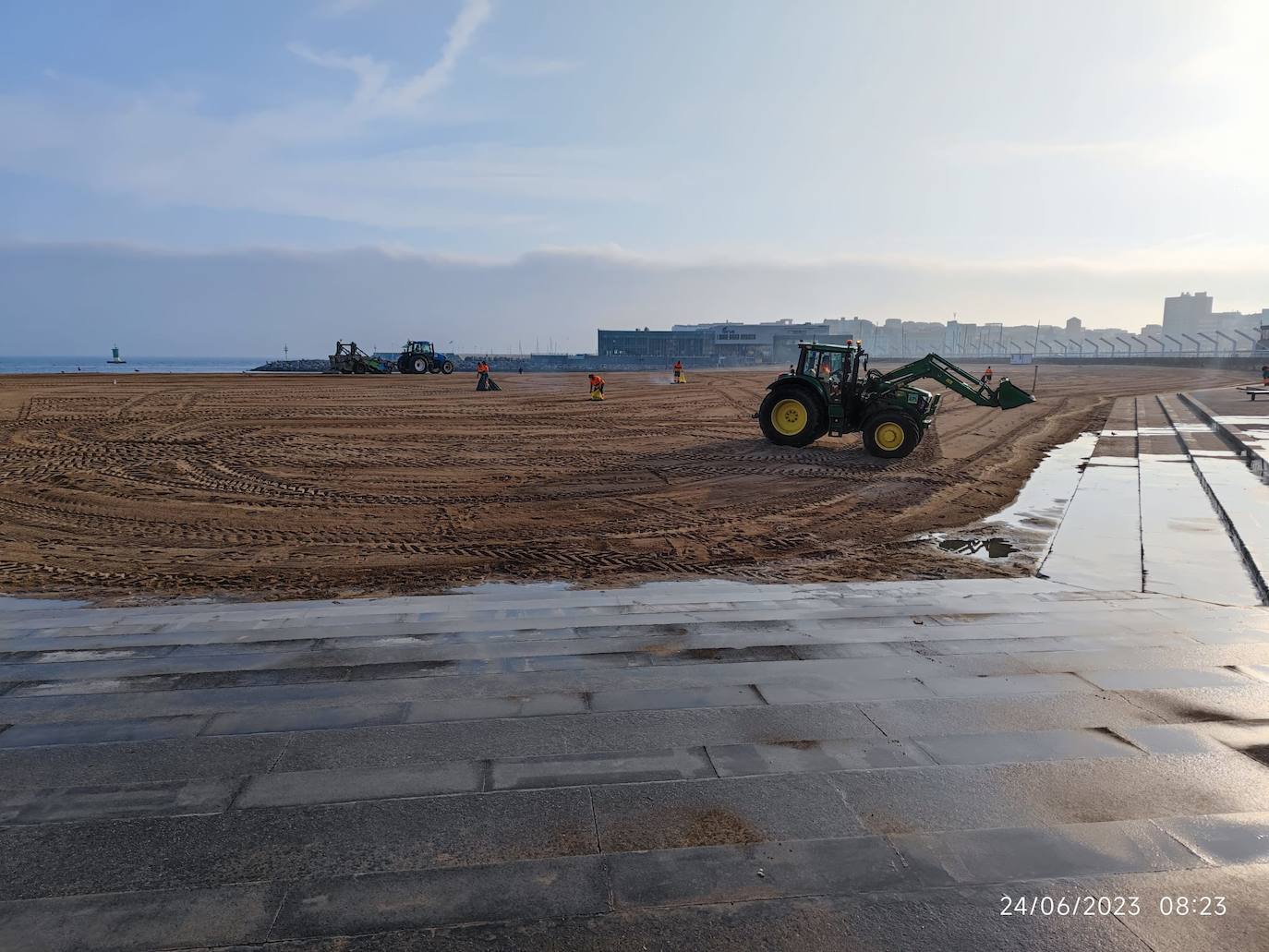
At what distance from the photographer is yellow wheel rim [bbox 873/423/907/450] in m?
14.9

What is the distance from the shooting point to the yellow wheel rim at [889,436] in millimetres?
14891

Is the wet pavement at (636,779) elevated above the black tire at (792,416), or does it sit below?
below

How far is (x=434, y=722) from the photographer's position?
3.87m

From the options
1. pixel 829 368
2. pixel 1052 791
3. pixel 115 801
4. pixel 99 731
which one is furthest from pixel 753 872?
pixel 829 368

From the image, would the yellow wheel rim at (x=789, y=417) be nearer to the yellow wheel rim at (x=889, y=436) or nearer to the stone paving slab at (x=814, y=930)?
the yellow wheel rim at (x=889, y=436)

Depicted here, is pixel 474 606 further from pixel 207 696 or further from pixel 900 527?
pixel 900 527

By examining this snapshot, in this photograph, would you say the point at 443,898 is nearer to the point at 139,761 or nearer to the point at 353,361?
the point at 139,761

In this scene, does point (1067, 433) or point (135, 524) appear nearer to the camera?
point (135, 524)

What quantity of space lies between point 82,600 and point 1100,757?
8184 millimetres

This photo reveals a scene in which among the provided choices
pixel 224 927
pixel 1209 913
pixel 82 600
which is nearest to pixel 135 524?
pixel 82 600

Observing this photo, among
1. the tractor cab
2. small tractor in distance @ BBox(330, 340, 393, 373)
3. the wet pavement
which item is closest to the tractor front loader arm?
the tractor cab

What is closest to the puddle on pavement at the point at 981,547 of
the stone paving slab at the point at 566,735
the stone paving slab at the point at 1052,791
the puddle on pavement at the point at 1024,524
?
the puddle on pavement at the point at 1024,524

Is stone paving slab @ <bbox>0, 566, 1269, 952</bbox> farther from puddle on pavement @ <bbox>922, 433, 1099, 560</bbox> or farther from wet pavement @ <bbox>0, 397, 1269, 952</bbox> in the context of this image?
puddle on pavement @ <bbox>922, 433, 1099, 560</bbox>

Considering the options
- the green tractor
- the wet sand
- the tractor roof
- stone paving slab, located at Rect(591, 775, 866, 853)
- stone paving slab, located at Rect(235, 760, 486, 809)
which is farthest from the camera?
the tractor roof
